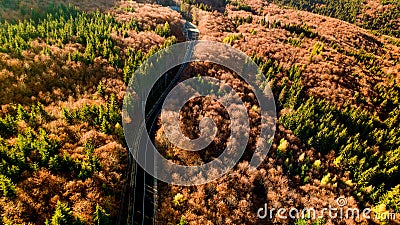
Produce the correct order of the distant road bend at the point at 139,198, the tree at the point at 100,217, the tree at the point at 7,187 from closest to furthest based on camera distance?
1. the tree at the point at 7,187
2. the tree at the point at 100,217
3. the distant road bend at the point at 139,198

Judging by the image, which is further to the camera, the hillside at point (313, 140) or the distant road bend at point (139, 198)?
the hillside at point (313, 140)

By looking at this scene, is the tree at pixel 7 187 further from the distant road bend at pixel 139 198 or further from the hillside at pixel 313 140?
the hillside at pixel 313 140

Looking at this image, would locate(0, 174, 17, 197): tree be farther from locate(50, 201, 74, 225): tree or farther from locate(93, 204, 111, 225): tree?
locate(93, 204, 111, 225): tree

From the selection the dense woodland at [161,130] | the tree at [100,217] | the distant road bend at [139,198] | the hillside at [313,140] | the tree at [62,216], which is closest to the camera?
the tree at [62,216]

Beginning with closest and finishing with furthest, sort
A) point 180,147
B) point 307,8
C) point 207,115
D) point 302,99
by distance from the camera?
point 180,147 < point 207,115 < point 302,99 < point 307,8

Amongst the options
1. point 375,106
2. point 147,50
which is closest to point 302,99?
point 375,106

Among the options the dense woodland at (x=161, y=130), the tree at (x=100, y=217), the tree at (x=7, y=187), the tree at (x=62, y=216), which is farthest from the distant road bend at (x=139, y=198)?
the tree at (x=7, y=187)

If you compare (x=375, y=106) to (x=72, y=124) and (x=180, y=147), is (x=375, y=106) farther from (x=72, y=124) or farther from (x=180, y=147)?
(x=72, y=124)

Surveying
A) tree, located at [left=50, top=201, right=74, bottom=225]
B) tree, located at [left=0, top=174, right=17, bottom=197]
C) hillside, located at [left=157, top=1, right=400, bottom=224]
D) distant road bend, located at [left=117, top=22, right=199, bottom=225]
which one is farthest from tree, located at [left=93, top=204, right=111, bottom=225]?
tree, located at [left=0, top=174, right=17, bottom=197]

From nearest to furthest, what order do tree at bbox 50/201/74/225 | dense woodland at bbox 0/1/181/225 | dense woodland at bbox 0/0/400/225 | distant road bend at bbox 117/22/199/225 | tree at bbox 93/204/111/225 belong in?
tree at bbox 50/201/74/225 → tree at bbox 93/204/111/225 → dense woodland at bbox 0/1/181/225 → dense woodland at bbox 0/0/400/225 → distant road bend at bbox 117/22/199/225
